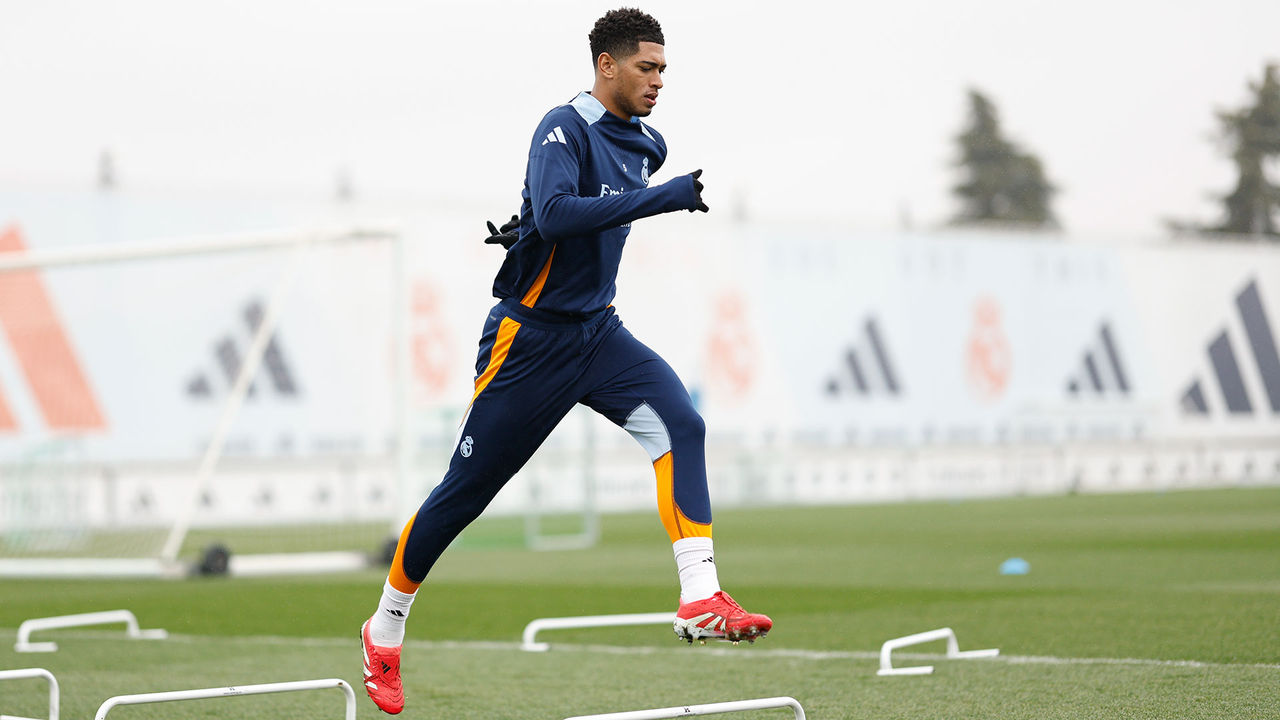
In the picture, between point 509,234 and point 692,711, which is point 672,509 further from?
point 509,234

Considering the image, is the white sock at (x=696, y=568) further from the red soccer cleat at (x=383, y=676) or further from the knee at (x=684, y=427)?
the red soccer cleat at (x=383, y=676)

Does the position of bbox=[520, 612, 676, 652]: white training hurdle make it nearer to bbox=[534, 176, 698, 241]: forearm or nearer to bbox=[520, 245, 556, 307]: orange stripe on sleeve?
bbox=[520, 245, 556, 307]: orange stripe on sleeve

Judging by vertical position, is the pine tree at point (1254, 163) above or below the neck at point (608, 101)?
below

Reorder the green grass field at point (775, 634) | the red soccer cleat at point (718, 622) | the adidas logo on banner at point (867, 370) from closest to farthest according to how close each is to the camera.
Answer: the red soccer cleat at point (718, 622), the green grass field at point (775, 634), the adidas logo on banner at point (867, 370)

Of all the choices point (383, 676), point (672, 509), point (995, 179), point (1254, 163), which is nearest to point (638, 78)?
point (672, 509)

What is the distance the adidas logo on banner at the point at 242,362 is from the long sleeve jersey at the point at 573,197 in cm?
1412

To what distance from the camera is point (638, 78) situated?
493 centimetres

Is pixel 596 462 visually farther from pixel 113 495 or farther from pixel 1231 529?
pixel 1231 529

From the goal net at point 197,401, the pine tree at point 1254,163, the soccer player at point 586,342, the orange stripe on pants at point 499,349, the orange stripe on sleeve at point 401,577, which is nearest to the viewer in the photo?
the soccer player at point 586,342

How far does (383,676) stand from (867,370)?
99.9 feet

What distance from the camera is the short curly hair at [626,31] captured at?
16.1 ft

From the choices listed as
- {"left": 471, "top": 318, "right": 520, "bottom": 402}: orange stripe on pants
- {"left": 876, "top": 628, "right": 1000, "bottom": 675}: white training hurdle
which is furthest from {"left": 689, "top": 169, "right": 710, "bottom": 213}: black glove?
{"left": 876, "top": 628, "right": 1000, "bottom": 675}: white training hurdle

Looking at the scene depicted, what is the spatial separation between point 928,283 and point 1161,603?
86.8 ft

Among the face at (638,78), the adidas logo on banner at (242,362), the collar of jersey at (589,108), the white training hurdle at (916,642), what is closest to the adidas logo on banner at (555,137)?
the collar of jersey at (589,108)
